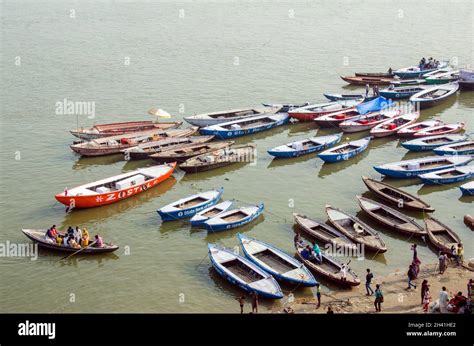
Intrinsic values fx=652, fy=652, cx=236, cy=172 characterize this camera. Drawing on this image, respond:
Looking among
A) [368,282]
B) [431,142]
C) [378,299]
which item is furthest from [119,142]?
[378,299]

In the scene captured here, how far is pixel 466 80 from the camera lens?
219 ft

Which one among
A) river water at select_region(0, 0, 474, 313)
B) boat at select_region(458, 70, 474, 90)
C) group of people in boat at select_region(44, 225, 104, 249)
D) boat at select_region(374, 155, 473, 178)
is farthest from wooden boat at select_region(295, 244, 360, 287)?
boat at select_region(458, 70, 474, 90)

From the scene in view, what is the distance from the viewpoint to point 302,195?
45531 mm

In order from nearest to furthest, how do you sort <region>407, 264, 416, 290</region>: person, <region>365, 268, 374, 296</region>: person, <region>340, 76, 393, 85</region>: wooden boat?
<region>365, 268, 374, 296</region>: person, <region>407, 264, 416, 290</region>: person, <region>340, 76, 393, 85</region>: wooden boat

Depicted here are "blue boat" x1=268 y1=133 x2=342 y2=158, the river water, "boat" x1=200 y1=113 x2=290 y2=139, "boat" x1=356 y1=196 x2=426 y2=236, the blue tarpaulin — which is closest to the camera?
the river water

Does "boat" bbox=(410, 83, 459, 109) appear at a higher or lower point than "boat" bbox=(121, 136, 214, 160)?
higher

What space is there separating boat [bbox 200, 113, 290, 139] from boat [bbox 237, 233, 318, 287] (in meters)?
17.6

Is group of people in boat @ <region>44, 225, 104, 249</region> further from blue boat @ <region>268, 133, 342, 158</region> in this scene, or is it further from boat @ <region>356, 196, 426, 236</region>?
blue boat @ <region>268, 133, 342, 158</region>

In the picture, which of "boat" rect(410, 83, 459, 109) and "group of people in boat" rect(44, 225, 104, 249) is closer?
"group of people in boat" rect(44, 225, 104, 249)

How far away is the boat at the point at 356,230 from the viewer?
3747cm

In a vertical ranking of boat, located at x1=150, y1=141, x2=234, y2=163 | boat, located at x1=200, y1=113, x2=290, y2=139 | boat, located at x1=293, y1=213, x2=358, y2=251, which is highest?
boat, located at x1=200, y1=113, x2=290, y2=139

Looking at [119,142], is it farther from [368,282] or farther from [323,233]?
[368,282]

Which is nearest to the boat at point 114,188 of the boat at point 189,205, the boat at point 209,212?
the boat at point 189,205

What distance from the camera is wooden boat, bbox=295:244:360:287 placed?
33875mm
